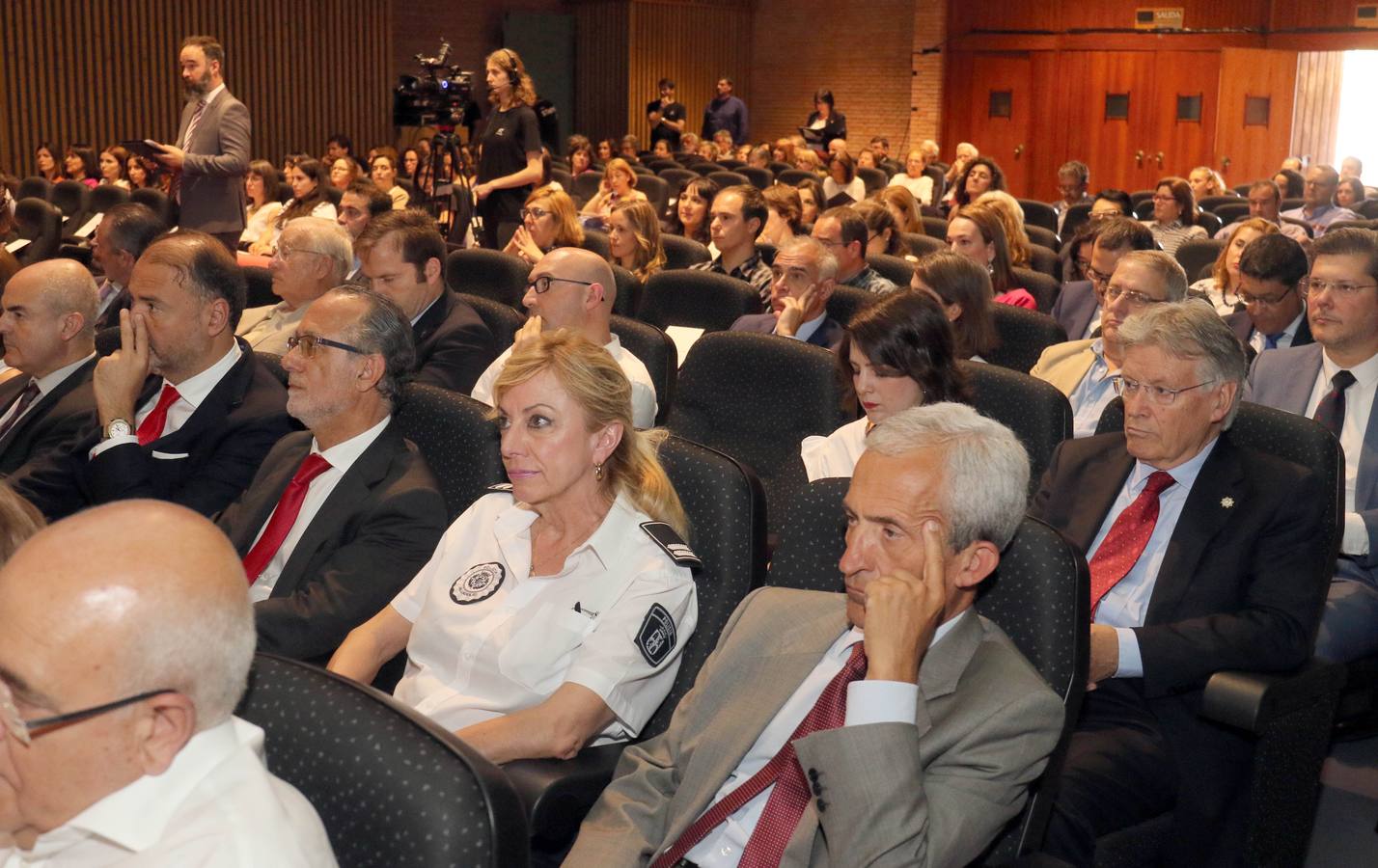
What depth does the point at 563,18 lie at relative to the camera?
17.0 metres

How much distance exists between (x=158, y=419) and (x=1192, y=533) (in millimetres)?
2339

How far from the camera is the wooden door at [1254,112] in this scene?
1447 centimetres

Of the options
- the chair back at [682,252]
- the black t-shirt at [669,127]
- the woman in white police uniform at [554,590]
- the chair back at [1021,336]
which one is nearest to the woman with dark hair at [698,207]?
the chair back at [682,252]

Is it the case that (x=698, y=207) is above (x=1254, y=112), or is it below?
below

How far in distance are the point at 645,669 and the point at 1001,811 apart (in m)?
0.61

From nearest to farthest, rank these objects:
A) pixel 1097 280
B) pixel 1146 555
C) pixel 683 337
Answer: pixel 1146 555 → pixel 683 337 → pixel 1097 280

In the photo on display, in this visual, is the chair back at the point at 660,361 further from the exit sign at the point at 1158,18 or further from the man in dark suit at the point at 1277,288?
the exit sign at the point at 1158,18

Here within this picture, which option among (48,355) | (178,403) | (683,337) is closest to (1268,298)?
(683,337)

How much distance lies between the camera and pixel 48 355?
137 inches

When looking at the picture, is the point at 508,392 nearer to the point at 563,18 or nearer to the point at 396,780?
the point at 396,780

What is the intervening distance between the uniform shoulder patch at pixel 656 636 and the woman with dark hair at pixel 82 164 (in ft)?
33.9

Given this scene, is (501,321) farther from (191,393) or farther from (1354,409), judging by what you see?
(1354,409)

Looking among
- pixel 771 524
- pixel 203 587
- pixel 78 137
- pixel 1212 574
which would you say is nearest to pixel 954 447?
pixel 1212 574

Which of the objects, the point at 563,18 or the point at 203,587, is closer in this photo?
the point at 203,587
